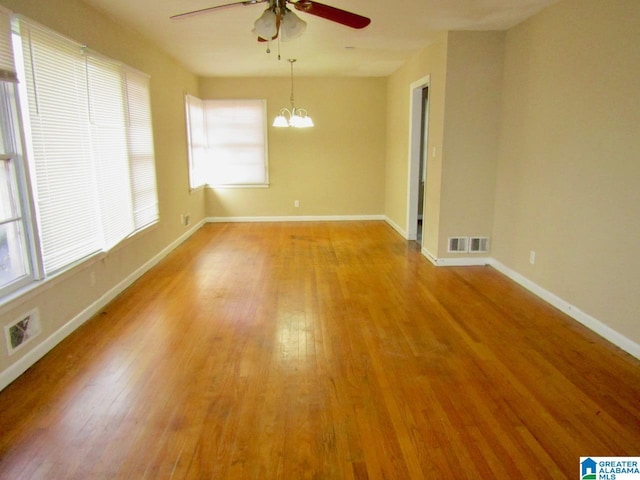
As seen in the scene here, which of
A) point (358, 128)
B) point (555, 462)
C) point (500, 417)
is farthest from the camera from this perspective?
point (358, 128)

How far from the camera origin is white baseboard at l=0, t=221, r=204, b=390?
266cm

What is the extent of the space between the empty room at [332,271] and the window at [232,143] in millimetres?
1252

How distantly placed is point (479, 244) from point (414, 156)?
1816 millimetres

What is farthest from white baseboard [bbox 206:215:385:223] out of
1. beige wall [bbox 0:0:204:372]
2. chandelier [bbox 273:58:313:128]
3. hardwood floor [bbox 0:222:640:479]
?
hardwood floor [bbox 0:222:640:479]

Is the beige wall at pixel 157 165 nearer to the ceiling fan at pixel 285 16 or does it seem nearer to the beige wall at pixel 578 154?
the ceiling fan at pixel 285 16

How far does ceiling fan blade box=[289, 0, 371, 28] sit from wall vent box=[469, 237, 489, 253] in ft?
9.78

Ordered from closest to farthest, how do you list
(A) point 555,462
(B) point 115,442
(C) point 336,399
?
1. (A) point 555,462
2. (B) point 115,442
3. (C) point 336,399

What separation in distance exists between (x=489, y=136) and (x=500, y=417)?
339cm

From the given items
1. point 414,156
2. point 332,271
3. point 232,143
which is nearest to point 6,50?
point 332,271

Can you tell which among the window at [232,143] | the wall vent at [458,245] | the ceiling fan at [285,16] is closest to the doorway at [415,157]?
the wall vent at [458,245]

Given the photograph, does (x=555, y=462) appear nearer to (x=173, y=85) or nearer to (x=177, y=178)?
(x=177, y=178)

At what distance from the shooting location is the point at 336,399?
247 cm

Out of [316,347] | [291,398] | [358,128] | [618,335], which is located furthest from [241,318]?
[358,128]

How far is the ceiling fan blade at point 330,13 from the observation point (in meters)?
2.65
